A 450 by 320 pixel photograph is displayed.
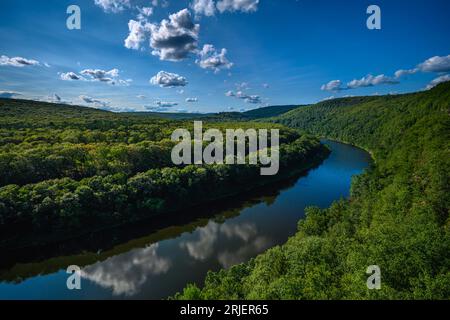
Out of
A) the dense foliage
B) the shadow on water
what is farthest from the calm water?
the dense foliage

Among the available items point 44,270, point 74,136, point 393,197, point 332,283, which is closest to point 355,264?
point 332,283

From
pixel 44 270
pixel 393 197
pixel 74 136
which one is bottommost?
pixel 44 270

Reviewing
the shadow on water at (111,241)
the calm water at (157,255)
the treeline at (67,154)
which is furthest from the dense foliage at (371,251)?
the treeline at (67,154)

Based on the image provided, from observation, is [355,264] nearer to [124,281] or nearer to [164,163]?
[124,281]

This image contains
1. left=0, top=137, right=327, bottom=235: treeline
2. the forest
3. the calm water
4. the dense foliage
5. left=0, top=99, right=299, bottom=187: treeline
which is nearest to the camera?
the dense foliage

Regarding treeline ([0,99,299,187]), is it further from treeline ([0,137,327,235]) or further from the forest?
treeline ([0,137,327,235])

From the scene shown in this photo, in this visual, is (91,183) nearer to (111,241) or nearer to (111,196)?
(111,196)

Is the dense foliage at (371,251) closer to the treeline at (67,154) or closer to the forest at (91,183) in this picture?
the forest at (91,183)

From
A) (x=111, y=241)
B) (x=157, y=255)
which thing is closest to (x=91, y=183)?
(x=111, y=241)
